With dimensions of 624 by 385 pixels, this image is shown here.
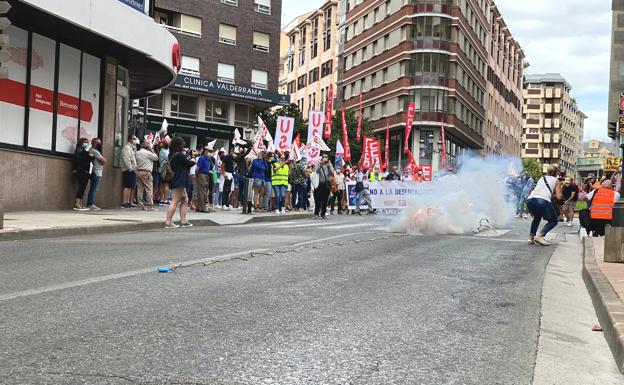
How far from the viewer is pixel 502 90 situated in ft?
314

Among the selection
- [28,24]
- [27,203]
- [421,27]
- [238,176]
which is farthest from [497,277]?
[421,27]

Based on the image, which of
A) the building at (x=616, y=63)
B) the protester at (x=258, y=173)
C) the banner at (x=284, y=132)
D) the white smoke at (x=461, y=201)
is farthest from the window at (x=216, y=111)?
the building at (x=616, y=63)

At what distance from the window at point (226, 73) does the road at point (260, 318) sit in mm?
39918

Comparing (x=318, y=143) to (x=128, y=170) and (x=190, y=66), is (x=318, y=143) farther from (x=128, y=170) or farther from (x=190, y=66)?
(x=190, y=66)

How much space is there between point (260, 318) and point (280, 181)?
17.8 m

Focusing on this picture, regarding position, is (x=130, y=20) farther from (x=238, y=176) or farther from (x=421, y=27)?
(x=421, y=27)

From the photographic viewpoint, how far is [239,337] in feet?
15.2

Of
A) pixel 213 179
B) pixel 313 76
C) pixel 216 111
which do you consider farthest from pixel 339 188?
pixel 313 76

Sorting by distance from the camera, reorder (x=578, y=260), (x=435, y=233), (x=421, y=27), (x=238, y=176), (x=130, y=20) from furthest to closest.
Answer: (x=421, y=27) < (x=238, y=176) < (x=130, y=20) < (x=435, y=233) < (x=578, y=260)

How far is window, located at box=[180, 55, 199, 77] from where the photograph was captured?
47.2m

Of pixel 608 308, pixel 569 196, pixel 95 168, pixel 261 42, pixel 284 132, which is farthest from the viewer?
pixel 261 42

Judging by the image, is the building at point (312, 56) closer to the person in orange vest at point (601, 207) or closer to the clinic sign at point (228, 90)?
the clinic sign at point (228, 90)

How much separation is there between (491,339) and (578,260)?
6.91 metres

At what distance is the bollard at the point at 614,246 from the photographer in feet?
32.2
